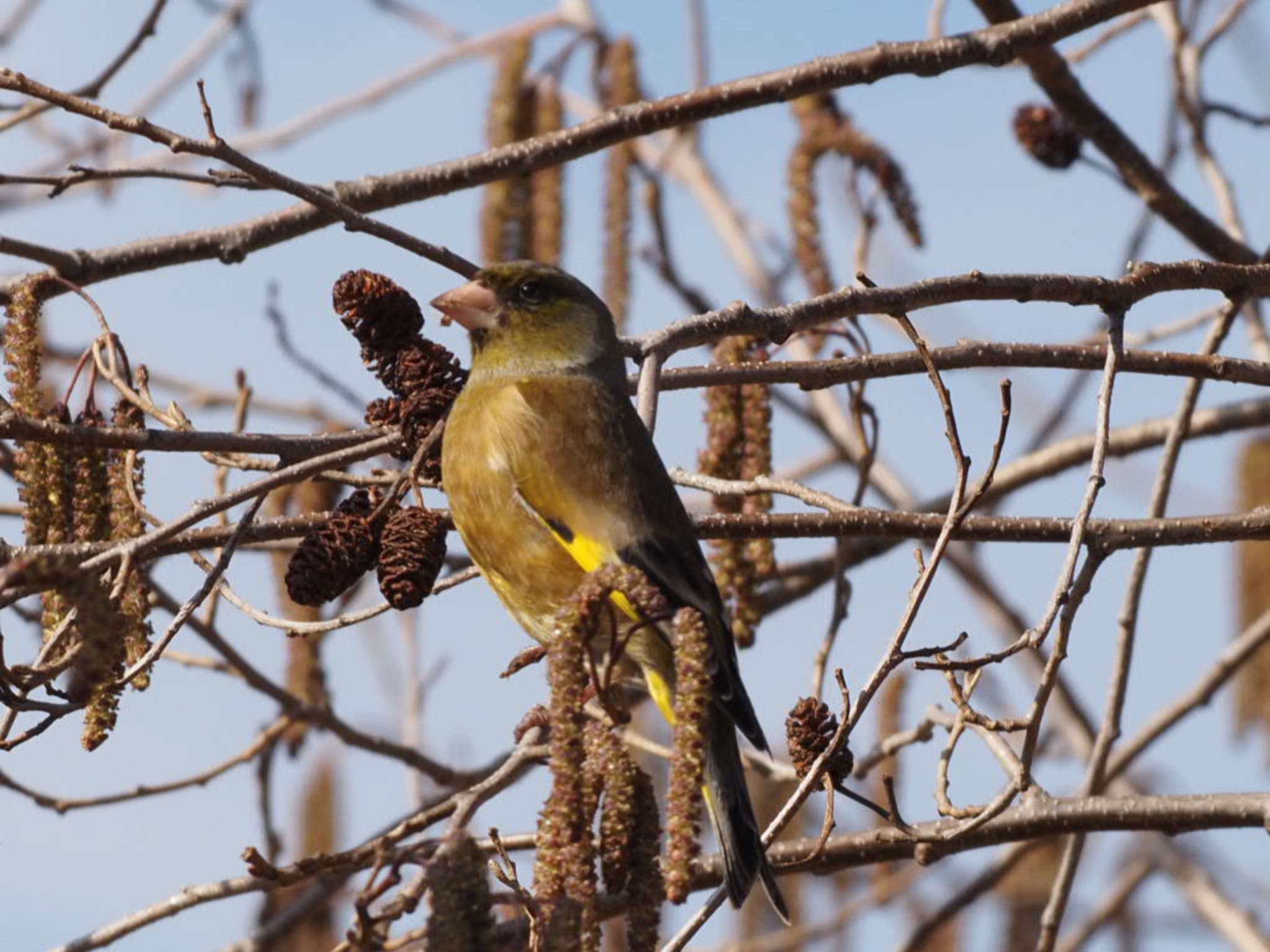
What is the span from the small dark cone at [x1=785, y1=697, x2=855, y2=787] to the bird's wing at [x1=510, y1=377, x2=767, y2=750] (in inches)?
21.5

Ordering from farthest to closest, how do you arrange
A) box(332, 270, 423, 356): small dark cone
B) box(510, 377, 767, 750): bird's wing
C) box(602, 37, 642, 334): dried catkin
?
1. box(602, 37, 642, 334): dried catkin
2. box(510, 377, 767, 750): bird's wing
3. box(332, 270, 423, 356): small dark cone

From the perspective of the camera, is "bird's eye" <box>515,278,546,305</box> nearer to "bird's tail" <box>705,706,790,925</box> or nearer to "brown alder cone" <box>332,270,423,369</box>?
"brown alder cone" <box>332,270,423,369</box>

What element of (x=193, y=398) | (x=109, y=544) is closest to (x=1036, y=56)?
(x=109, y=544)

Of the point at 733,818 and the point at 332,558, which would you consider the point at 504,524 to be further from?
the point at 733,818

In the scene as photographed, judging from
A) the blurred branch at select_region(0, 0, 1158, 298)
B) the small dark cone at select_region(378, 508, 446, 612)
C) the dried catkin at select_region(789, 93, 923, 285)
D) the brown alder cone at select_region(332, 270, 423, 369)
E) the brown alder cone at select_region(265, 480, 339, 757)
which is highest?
the dried catkin at select_region(789, 93, 923, 285)

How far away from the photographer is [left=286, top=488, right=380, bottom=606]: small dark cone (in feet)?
9.39

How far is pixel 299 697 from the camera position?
4559 mm

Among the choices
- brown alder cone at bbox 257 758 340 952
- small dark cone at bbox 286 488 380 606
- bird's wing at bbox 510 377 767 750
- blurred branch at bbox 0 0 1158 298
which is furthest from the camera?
brown alder cone at bbox 257 758 340 952

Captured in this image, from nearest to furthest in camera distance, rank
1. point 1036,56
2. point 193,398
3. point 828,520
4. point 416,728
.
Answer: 1. point 828,520
2. point 1036,56
3. point 416,728
4. point 193,398

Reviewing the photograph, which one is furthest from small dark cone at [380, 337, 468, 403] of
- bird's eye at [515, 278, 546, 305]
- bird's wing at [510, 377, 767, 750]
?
bird's eye at [515, 278, 546, 305]

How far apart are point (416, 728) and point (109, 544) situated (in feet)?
9.21

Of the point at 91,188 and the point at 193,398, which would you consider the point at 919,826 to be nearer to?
the point at 193,398

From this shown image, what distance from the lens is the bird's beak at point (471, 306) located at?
390cm

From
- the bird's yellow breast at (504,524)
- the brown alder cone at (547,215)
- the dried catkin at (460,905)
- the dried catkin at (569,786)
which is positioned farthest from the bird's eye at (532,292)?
the dried catkin at (460,905)
